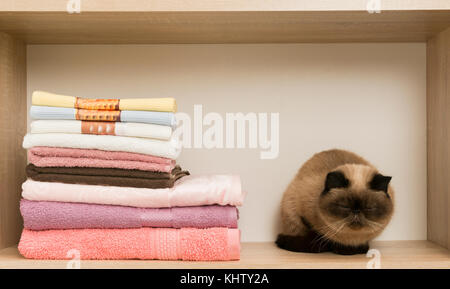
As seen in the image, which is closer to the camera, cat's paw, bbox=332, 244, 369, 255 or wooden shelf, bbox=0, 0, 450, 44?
wooden shelf, bbox=0, 0, 450, 44

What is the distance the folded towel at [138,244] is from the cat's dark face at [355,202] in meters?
0.21

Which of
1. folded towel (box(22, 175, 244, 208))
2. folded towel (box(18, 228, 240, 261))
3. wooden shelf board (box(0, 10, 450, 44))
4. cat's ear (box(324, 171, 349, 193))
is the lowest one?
folded towel (box(18, 228, 240, 261))

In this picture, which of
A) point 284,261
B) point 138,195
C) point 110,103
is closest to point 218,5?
point 110,103

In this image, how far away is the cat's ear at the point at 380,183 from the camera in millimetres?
899

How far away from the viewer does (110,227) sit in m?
0.86

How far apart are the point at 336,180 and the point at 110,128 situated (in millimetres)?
477

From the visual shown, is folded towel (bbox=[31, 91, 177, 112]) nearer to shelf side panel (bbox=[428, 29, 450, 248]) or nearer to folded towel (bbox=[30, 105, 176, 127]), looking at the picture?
folded towel (bbox=[30, 105, 176, 127])

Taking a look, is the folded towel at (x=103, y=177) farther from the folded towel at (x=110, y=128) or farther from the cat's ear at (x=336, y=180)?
the cat's ear at (x=336, y=180)

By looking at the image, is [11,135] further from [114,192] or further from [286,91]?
[286,91]

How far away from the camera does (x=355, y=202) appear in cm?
88

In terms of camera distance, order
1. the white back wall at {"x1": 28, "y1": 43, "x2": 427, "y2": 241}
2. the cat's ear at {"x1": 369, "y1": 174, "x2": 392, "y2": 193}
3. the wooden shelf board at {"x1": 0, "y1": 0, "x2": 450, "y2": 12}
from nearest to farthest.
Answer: the wooden shelf board at {"x1": 0, "y1": 0, "x2": 450, "y2": 12} → the cat's ear at {"x1": 369, "y1": 174, "x2": 392, "y2": 193} → the white back wall at {"x1": 28, "y1": 43, "x2": 427, "y2": 241}

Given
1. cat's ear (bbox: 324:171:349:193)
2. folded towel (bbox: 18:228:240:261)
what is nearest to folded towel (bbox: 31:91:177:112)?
folded towel (bbox: 18:228:240:261)

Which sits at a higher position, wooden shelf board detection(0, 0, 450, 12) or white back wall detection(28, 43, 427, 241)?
wooden shelf board detection(0, 0, 450, 12)

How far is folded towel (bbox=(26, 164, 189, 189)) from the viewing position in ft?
2.80
